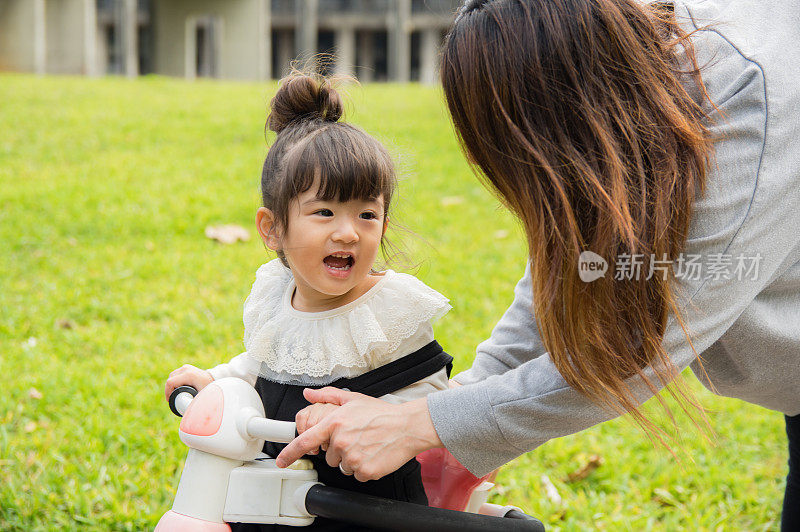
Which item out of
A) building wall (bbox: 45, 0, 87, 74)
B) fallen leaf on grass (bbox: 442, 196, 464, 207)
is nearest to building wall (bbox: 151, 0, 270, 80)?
building wall (bbox: 45, 0, 87, 74)

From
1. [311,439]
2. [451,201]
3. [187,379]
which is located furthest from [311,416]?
[451,201]

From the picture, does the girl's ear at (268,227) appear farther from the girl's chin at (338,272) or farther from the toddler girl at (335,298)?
the girl's chin at (338,272)

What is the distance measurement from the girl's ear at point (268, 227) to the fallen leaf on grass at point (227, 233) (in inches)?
123

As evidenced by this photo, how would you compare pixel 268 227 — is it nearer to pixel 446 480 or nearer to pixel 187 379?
pixel 187 379

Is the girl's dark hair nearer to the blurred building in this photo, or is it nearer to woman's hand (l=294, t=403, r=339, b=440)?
the blurred building

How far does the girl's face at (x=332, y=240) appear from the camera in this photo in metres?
1.53

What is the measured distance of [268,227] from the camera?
1.66m

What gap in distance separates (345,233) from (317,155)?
162mm

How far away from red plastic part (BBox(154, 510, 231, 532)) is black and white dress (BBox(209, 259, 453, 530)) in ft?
0.27

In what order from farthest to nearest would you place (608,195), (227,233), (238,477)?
(227,233) → (238,477) → (608,195)

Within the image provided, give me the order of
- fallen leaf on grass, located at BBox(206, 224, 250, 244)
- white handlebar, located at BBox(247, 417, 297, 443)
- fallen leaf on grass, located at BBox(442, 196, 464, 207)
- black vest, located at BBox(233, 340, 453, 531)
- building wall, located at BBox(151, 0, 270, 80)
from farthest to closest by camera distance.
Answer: building wall, located at BBox(151, 0, 270, 80), fallen leaf on grass, located at BBox(442, 196, 464, 207), fallen leaf on grass, located at BBox(206, 224, 250, 244), black vest, located at BBox(233, 340, 453, 531), white handlebar, located at BBox(247, 417, 297, 443)

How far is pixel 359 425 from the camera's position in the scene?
53.6 inches

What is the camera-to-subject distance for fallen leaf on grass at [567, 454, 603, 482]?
2670mm

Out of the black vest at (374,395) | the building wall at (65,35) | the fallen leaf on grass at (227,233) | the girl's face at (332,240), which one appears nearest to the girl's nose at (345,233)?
the girl's face at (332,240)
